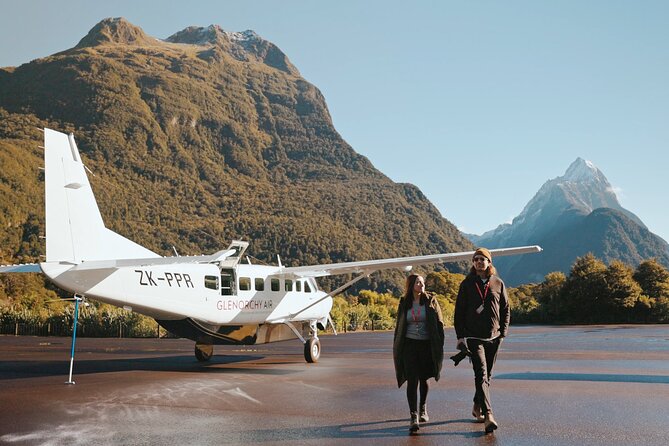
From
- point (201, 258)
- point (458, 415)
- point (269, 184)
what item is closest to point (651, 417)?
point (458, 415)

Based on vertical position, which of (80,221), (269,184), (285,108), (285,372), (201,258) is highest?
(285,108)

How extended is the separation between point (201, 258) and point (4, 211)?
89346mm

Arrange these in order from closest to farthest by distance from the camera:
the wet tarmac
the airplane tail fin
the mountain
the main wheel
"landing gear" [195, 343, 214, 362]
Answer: the wet tarmac → the airplane tail fin → "landing gear" [195, 343, 214, 362] → the main wheel → the mountain

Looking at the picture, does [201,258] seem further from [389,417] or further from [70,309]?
[70,309]

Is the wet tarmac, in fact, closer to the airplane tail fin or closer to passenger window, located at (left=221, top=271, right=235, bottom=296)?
passenger window, located at (left=221, top=271, right=235, bottom=296)

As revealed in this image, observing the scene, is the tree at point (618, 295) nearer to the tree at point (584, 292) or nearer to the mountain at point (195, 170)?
the tree at point (584, 292)

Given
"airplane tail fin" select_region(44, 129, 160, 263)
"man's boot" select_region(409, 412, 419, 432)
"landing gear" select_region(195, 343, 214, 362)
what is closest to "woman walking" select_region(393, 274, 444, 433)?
"man's boot" select_region(409, 412, 419, 432)

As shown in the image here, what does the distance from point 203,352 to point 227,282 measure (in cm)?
250

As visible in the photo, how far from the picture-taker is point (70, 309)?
35.1 m

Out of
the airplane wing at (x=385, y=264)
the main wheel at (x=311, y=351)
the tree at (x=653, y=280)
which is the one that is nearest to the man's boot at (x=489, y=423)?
the airplane wing at (x=385, y=264)

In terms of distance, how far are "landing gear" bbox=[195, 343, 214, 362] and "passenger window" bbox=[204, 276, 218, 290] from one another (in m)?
2.43

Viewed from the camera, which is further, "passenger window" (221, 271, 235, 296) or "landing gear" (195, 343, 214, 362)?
"landing gear" (195, 343, 214, 362)

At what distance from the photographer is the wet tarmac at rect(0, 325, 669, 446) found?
6789mm

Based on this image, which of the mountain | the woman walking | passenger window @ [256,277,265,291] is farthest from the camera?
the mountain
